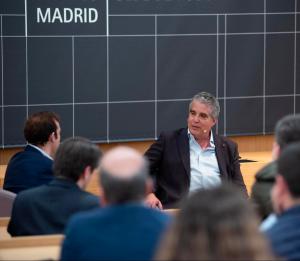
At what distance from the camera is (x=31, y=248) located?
388 cm

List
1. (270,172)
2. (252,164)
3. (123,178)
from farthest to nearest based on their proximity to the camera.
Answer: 1. (252,164)
2. (270,172)
3. (123,178)

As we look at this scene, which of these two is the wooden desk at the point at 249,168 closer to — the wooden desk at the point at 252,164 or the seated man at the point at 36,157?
the wooden desk at the point at 252,164

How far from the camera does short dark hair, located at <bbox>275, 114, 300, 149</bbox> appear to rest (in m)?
4.13

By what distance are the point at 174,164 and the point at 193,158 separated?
149 mm

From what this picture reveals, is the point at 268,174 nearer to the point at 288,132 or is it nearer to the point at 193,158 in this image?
the point at 288,132

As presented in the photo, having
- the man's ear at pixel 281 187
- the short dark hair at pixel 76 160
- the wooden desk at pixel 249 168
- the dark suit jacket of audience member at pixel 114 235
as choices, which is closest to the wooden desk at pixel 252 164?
the wooden desk at pixel 249 168

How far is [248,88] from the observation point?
8.92 metres

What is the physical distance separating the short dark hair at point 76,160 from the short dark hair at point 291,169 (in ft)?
4.48

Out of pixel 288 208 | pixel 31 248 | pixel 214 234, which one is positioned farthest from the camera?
pixel 31 248

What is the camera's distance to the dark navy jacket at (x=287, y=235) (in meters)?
3.04

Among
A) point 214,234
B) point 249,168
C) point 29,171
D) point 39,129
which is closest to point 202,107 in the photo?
point 39,129

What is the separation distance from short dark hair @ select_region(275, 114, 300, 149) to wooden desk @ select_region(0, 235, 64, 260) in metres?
1.09

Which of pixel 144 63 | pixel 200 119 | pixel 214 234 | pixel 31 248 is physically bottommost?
pixel 31 248

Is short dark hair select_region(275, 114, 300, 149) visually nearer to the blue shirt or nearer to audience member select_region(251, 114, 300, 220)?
audience member select_region(251, 114, 300, 220)
